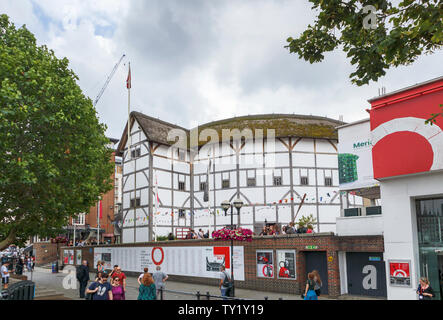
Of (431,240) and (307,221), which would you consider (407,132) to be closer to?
(431,240)

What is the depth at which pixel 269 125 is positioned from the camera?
37125 millimetres

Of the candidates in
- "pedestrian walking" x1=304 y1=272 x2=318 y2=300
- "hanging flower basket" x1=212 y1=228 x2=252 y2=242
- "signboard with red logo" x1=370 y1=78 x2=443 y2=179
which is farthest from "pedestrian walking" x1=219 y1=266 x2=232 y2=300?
"signboard with red logo" x1=370 y1=78 x2=443 y2=179

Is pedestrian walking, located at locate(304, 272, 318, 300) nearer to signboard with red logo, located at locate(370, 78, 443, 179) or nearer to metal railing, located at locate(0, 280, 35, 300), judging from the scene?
signboard with red logo, located at locate(370, 78, 443, 179)

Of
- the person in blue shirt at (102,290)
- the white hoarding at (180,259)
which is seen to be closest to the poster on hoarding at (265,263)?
the white hoarding at (180,259)

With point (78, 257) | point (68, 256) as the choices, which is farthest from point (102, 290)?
point (68, 256)

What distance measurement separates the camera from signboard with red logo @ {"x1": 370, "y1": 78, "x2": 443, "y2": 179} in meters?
14.0

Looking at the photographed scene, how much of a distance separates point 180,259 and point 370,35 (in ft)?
64.3

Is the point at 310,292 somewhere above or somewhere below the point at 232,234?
below

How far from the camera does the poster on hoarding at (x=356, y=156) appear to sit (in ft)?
68.0

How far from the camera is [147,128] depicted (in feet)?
122

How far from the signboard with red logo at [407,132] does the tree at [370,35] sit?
4.91 metres

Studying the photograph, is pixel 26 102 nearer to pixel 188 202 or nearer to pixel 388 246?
pixel 388 246

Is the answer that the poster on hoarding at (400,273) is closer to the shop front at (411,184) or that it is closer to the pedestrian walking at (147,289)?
the shop front at (411,184)

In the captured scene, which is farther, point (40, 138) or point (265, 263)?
point (265, 263)
